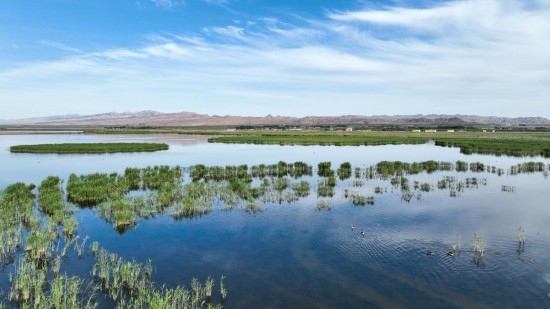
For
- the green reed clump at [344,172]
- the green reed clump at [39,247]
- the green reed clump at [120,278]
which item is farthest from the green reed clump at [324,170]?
the green reed clump at [39,247]

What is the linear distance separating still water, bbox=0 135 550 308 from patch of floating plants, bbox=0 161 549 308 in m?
0.69

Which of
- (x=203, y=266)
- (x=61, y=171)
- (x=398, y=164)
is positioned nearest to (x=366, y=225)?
(x=203, y=266)

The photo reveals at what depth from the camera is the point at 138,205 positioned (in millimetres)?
24094

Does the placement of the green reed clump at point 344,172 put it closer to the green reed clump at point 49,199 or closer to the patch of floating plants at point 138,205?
the patch of floating plants at point 138,205

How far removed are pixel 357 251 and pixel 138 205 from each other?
13.6m

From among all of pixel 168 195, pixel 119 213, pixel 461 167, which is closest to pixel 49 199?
pixel 119 213

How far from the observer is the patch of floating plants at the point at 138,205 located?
41.7ft

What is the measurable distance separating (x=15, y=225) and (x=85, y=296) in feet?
34.3

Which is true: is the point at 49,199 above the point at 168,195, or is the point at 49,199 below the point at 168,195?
above

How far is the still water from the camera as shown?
43.2ft

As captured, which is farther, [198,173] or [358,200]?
[198,173]

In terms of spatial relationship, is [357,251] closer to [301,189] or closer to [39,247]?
[39,247]

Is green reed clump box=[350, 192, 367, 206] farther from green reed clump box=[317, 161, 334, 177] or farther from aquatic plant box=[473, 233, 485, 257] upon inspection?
green reed clump box=[317, 161, 334, 177]

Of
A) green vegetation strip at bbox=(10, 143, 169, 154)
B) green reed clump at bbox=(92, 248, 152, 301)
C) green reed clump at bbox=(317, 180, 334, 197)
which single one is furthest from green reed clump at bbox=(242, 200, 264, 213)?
green vegetation strip at bbox=(10, 143, 169, 154)
